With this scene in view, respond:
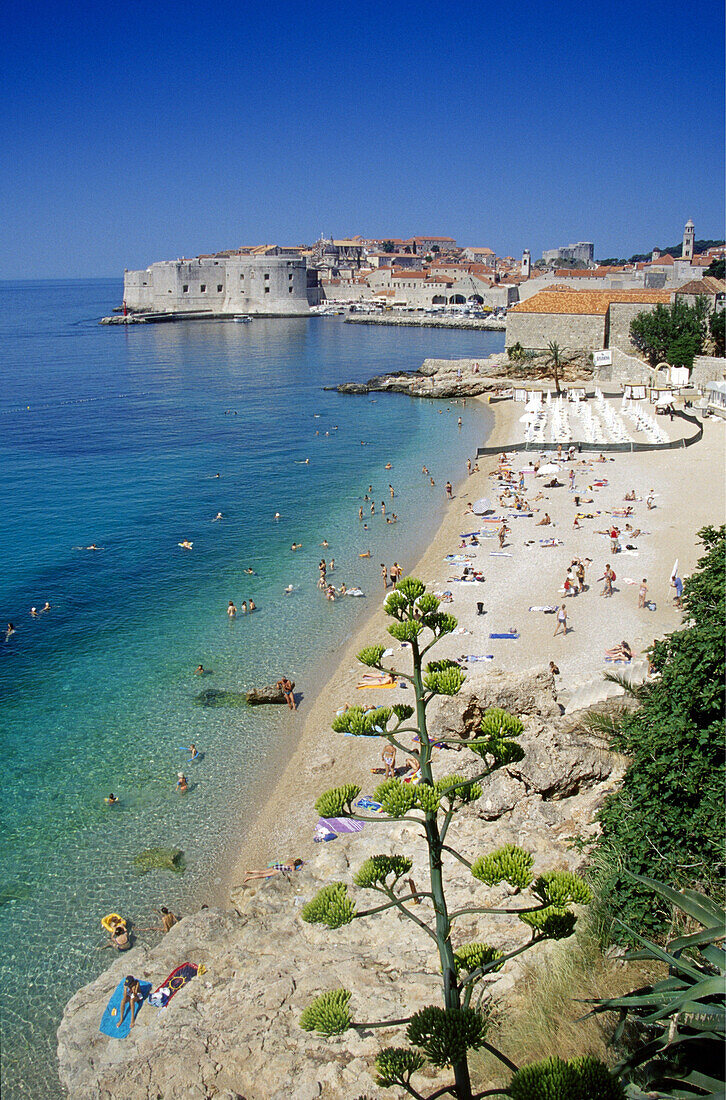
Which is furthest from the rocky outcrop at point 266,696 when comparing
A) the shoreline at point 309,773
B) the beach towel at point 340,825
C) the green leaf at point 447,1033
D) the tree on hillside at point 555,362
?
the tree on hillside at point 555,362

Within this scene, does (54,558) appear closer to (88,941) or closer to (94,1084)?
(88,941)

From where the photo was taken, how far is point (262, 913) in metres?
8.12

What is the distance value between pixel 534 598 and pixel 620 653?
3182mm

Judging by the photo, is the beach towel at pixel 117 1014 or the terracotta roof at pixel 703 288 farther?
the terracotta roof at pixel 703 288

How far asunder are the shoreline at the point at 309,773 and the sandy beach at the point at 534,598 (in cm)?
2

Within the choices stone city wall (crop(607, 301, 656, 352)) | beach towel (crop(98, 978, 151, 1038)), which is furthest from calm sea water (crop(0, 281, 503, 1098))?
stone city wall (crop(607, 301, 656, 352))

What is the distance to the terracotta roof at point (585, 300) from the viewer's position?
4231 centimetres

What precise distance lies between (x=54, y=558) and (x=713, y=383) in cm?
2563

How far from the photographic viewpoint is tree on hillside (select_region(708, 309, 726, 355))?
124 feet

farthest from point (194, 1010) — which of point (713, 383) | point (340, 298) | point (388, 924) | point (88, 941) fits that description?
point (340, 298)

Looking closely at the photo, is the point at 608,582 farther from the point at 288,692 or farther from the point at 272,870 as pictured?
the point at 272,870

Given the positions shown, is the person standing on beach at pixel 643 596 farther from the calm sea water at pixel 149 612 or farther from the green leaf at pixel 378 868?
the green leaf at pixel 378 868

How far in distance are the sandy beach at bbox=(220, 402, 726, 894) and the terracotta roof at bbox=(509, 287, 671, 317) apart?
60.8 feet

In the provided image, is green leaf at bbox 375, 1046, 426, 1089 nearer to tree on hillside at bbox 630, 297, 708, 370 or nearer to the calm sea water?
the calm sea water
